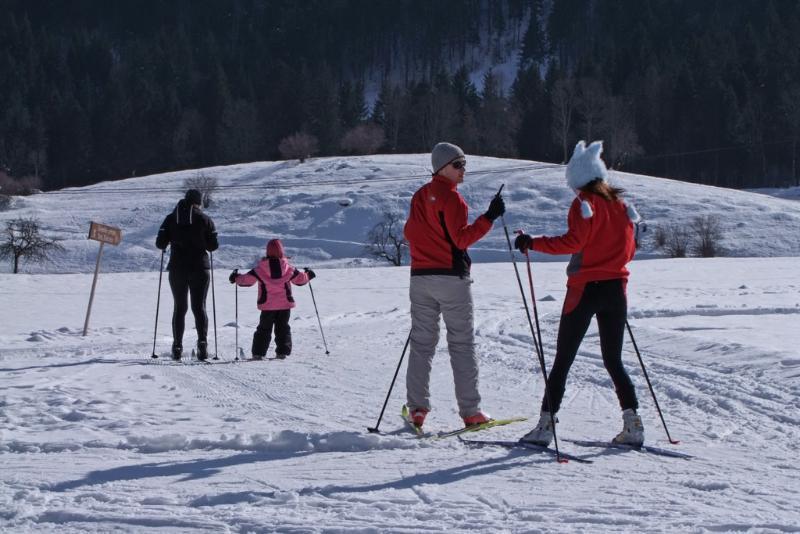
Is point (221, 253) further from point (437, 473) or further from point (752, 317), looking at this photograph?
point (437, 473)

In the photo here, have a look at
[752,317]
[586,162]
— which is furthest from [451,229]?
[752,317]

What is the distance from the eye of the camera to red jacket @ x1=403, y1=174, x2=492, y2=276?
5.57m

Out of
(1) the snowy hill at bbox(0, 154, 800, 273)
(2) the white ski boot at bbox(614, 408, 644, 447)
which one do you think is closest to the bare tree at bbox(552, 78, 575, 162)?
(1) the snowy hill at bbox(0, 154, 800, 273)

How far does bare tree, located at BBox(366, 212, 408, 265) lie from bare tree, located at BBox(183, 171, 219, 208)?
14.0m

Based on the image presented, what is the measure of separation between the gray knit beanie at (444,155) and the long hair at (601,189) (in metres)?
0.83

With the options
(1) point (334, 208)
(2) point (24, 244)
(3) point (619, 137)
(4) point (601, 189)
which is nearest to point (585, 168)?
(4) point (601, 189)

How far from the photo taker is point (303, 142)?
77.6 m

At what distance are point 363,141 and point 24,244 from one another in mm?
45329

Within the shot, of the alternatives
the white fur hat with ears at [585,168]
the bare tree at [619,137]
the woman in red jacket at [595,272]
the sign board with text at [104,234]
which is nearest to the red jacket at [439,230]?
the woman in red jacket at [595,272]

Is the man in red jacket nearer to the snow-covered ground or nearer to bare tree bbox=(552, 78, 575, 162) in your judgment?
the snow-covered ground

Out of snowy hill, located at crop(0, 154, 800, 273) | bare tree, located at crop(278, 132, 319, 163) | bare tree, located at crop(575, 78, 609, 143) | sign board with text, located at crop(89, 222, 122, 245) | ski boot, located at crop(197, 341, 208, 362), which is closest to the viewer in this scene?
ski boot, located at crop(197, 341, 208, 362)

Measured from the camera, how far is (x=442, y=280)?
5684 mm

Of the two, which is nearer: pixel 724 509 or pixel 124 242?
pixel 724 509

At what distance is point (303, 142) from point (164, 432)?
2875 inches
